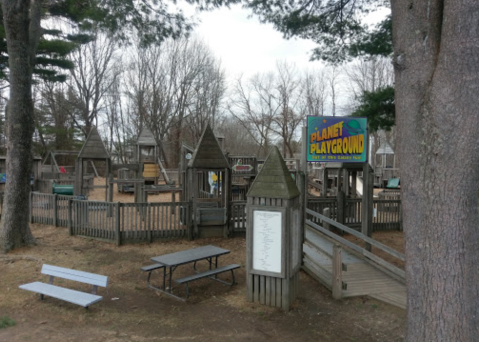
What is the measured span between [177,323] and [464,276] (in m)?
3.85

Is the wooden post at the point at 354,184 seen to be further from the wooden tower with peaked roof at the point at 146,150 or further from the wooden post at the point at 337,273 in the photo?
the wooden tower with peaked roof at the point at 146,150

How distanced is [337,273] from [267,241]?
1.52 m

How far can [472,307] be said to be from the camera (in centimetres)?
316

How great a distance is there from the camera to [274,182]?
5926 millimetres

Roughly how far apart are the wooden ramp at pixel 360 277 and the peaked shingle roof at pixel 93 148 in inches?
415

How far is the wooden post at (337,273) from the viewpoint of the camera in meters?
6.09

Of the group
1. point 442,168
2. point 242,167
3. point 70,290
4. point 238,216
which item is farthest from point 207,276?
point 242,167

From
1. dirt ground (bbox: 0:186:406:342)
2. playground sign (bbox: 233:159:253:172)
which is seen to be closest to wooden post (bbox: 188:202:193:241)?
dirt ground (bbox: 0:186:406:342)

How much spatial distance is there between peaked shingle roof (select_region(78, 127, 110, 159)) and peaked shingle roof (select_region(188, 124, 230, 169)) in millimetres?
6011

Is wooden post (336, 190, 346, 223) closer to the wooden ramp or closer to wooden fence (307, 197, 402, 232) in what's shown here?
wooden fence (307, 197, 402, 232)

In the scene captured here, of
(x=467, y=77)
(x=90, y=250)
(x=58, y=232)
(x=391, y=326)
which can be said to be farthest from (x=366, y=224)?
(x=58, y=232)

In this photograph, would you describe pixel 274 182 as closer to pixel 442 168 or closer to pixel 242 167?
pixel 442 168

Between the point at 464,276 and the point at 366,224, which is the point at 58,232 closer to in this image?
the point at 366,224

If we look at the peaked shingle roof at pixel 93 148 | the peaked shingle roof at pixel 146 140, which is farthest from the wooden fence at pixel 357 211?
the peaked shingle roof at pixel 146 140
